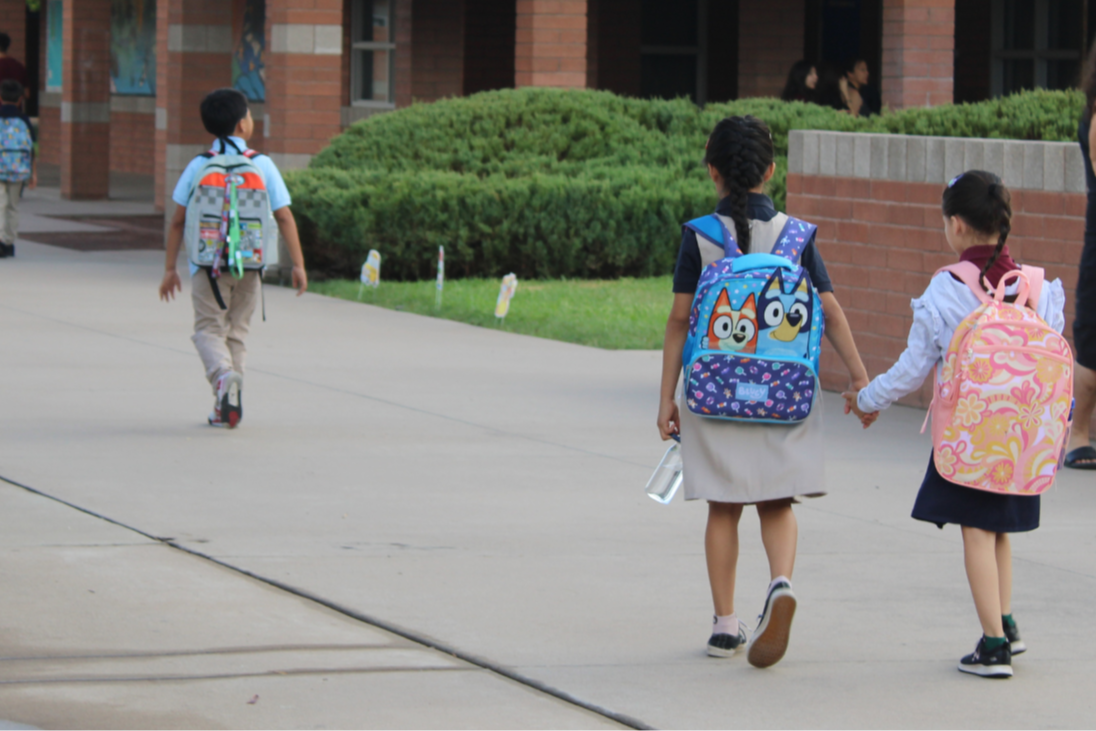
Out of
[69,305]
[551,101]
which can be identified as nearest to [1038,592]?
[69,305]

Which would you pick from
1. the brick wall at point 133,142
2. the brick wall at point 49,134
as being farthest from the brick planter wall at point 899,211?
the brick wall at point 49,134

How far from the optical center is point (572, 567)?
6.09m

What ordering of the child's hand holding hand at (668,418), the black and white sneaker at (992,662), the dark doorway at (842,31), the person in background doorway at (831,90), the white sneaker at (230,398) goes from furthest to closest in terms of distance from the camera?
the dark doorway at (842,31)
the person in background doorway at (831,90)
the white sneaker at (230,398)
the child's hand holding hand at (668,418)
the black and white sneaker at (992,662)

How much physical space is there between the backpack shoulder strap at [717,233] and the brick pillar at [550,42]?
42.5 ft

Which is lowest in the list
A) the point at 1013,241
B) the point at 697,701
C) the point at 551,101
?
the point at 697,701

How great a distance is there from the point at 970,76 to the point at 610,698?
20060 mm

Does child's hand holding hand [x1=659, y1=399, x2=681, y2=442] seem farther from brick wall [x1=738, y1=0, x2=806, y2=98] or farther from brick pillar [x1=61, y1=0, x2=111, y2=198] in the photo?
brick pillar [x1=61, y1=0, x2=111, y2=198]

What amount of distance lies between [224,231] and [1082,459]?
169 inches

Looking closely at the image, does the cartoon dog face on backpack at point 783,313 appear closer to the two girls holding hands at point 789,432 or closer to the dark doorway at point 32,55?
the two girls holding hands at point 789,432

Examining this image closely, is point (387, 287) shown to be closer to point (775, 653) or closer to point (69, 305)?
point (69, 305)

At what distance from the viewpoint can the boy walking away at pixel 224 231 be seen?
8.62m

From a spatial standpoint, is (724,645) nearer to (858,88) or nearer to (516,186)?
(516,186)

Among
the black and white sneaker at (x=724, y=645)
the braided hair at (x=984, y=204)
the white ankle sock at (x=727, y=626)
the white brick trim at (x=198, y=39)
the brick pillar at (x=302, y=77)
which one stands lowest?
the black and white sneaker at (x=724, y=645)

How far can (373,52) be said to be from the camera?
1005 inches
